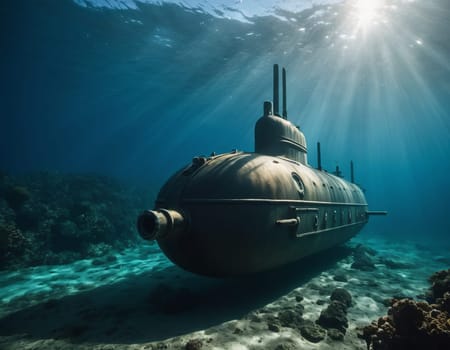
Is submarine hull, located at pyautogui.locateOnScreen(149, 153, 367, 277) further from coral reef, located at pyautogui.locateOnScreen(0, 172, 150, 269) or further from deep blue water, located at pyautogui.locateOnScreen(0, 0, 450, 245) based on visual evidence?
deep blue water, located at pyautogui.locateOnScreen(0, 0, 450, 245)

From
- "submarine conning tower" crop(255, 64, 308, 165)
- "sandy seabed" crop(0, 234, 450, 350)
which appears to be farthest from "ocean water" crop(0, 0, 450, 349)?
"submarine conning tower" crop(255, 64, 308, 165)

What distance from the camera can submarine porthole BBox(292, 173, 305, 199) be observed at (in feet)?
25.1

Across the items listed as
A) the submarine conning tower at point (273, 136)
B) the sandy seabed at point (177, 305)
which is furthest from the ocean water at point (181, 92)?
the submarine conning tower at point (273, 136)

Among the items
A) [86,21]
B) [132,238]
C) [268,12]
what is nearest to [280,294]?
[132,238]

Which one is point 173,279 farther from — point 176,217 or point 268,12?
point 268,12

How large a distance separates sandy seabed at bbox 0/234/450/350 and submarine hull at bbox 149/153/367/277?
119 centimetres

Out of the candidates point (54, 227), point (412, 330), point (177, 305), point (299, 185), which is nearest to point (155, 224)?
point (177, 305)

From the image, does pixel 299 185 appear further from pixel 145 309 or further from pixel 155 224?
pixel 145 309

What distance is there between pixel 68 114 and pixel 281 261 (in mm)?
84639

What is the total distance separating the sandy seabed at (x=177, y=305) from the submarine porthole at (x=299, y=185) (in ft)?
10.3

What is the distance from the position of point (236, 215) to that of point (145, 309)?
369cm

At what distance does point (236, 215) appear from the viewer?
19.1 feet

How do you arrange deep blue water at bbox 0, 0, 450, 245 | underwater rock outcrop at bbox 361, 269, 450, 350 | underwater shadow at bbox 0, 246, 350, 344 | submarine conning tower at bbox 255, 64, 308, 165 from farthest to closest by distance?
deep blue water at bbox 0, 0, 450, 245 < submarine conning tower at bbox 255, 64, 308, 165 < underwater shadow at bbox 0, 246, 350, 344 < underwater rock outcrop at bbox 361, 269, 450, 350

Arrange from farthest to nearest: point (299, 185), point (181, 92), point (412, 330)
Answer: point (181, 92) → point (299, 185) → point (412, 330)
